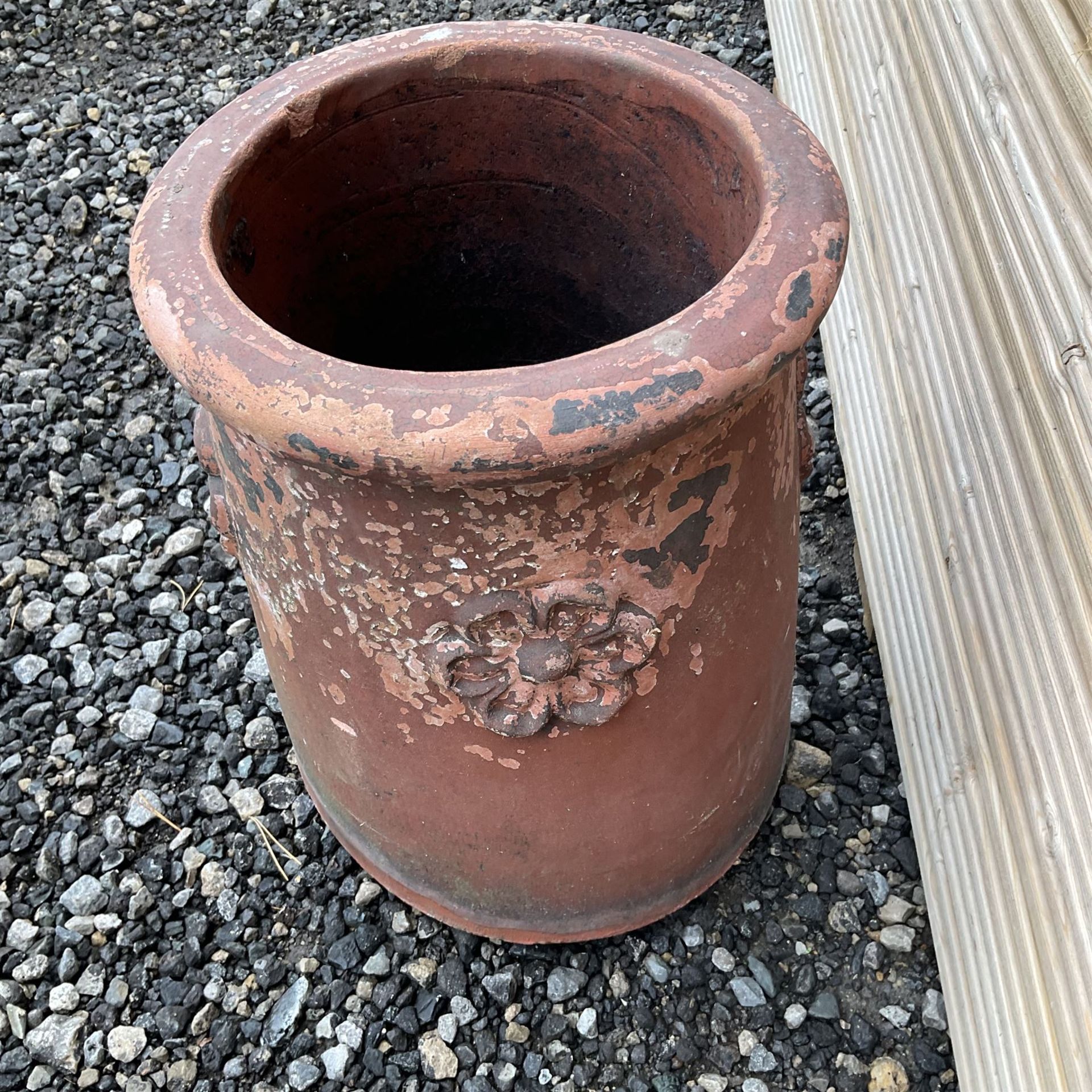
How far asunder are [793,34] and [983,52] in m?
1.24

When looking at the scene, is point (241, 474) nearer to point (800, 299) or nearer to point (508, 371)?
point (508, 371)

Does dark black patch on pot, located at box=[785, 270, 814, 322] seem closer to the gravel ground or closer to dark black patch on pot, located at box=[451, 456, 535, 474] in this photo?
dark black patch on pot, located at box=[451, 456, 535, 474]

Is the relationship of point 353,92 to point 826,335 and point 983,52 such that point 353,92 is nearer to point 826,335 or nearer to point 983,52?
point 983,52

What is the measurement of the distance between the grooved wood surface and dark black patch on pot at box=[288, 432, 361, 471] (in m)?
0.75

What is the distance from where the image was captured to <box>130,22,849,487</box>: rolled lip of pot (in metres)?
0.86

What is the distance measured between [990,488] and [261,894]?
47.3 inches

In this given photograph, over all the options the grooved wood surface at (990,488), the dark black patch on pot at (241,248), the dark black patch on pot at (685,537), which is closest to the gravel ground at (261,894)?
the grooved wood surface at (990,488)

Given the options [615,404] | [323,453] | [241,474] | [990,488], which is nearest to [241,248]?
[241,474]

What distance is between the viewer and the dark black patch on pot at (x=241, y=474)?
1067 mm

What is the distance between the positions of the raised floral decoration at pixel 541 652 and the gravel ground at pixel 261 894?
611 mm

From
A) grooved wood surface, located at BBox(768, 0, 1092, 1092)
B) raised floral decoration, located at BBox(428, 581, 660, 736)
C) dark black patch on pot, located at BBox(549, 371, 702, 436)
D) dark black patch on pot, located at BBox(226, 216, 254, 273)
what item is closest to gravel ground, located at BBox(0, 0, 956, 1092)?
grooved wood surface, located at BBox(768, 0, 1092, 1092)

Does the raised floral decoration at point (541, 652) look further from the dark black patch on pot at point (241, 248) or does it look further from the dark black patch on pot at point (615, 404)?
the dark black patch on pot at point (241, 248)

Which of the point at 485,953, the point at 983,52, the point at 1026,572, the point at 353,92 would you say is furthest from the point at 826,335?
the point at 485,953

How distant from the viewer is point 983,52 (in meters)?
1.35
